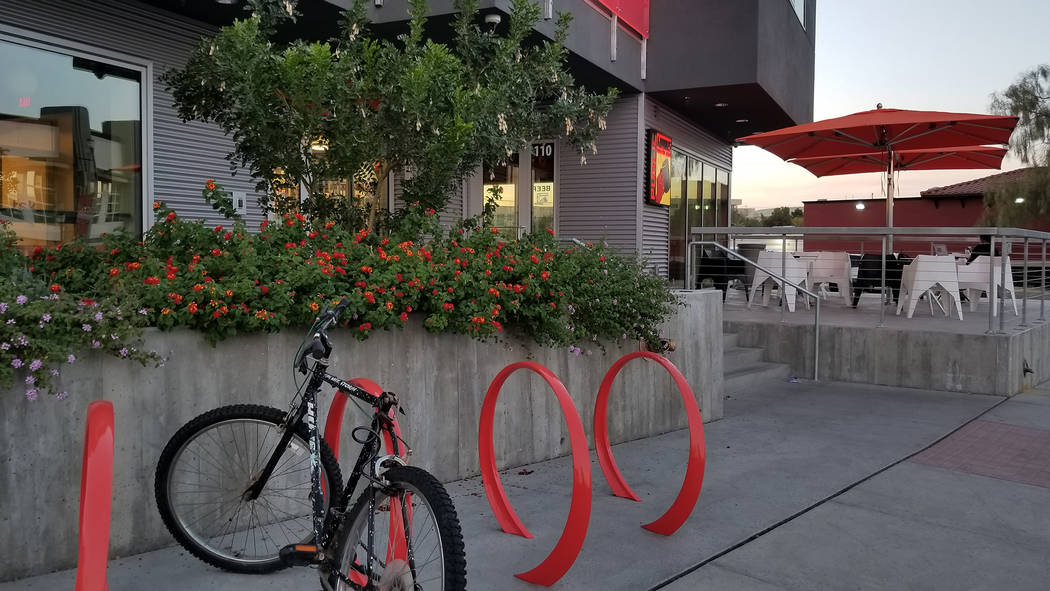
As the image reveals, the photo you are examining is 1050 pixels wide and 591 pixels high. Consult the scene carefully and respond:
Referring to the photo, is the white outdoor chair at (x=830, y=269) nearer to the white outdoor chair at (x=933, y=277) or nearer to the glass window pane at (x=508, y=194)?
the white outdoor chair at (x=933, y=277)

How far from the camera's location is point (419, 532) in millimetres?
2471

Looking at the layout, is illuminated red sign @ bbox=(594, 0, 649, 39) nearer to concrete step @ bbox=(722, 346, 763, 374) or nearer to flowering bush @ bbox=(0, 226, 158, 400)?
concrete step @ bbox=(722, 346, 763, 374)

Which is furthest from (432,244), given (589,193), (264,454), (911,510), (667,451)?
(589,193)

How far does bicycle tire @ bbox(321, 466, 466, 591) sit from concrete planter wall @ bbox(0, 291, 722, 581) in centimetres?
117

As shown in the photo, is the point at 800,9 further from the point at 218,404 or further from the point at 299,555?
the point at 299,555

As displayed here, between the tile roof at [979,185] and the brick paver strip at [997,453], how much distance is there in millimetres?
32161

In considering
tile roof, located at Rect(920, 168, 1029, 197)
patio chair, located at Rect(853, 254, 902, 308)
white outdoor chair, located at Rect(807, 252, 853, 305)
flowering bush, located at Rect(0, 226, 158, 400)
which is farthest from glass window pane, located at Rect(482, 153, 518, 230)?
tile roof, located at Rect(920, 168, 1029, 197)

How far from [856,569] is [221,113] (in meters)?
4.51

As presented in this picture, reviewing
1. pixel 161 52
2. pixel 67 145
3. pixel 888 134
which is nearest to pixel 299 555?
pixel 67 145

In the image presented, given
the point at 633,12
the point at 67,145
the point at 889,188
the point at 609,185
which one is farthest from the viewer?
the point at 609,185

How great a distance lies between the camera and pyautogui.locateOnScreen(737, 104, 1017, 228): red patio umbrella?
995cm

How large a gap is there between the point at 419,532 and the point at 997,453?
4834mm

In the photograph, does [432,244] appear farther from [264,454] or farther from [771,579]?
[771,579]

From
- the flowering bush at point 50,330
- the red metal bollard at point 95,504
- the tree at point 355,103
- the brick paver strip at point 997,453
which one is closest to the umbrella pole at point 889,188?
the brick paver strip at point 997,453
